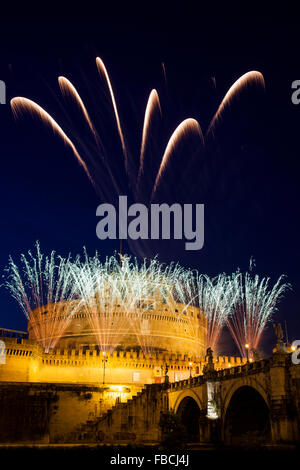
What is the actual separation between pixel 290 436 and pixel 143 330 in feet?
132

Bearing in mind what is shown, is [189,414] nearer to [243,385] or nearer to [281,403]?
[243,385]

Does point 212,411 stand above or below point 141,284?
below

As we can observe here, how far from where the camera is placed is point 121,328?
61.5 metres

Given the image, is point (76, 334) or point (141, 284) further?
point (76, 334)

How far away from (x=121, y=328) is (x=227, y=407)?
104 ft

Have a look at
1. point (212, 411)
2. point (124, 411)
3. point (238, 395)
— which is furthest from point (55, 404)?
point (238, 395)

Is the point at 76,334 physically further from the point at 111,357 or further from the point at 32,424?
the point at 32,424

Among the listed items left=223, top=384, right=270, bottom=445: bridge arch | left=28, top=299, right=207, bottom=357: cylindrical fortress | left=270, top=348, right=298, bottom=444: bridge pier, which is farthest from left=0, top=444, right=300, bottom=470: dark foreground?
left=28, top=299, right=207, bottom=357: cylindrical fortress

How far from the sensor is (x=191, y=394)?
3772cm

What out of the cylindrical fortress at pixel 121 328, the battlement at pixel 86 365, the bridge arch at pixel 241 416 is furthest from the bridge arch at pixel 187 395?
the cylindrical fortress at pixel 121 328

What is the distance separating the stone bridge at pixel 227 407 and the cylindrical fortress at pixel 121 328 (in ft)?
58.0

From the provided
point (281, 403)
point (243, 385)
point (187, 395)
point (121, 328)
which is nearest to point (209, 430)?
point (243, 385)

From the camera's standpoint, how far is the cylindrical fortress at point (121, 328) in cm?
6141
